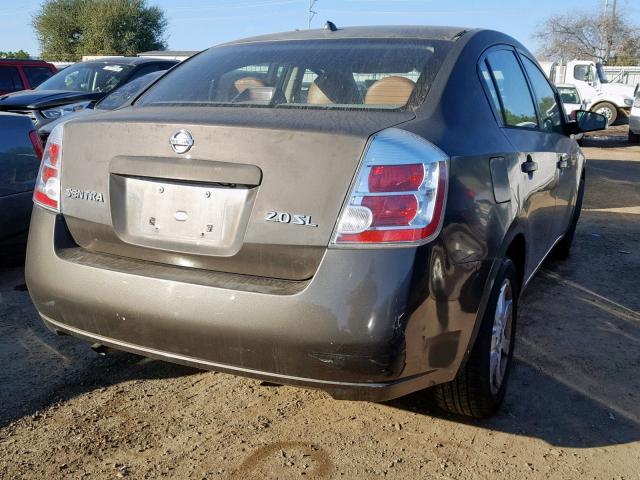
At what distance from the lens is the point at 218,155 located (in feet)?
7.58

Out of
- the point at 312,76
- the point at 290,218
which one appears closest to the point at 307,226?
the point at 290,218

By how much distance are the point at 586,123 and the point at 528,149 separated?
5.34 ft

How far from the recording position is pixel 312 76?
9.39 feet

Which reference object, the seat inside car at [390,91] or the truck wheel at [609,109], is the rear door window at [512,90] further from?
the truck wheel at [609,109]

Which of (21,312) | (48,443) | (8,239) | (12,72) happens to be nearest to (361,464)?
(48,443)

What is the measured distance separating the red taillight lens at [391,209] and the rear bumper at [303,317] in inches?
3.9

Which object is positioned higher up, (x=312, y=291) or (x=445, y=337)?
(x=312, y=291)

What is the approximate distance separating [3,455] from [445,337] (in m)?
1.76

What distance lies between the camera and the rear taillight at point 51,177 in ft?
8.70

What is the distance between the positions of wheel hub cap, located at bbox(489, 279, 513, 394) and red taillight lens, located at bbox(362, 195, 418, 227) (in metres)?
0.77

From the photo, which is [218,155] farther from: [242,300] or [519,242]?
[519,242]

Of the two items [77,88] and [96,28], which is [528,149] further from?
[96,28]

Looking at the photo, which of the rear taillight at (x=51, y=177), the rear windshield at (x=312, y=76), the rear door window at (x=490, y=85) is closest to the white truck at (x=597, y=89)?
the rear door window at (x=490, y=85)

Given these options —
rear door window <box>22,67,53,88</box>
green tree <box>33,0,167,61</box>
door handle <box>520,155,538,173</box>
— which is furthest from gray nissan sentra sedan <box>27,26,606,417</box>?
green tree <box>33,0,167,61</box>
